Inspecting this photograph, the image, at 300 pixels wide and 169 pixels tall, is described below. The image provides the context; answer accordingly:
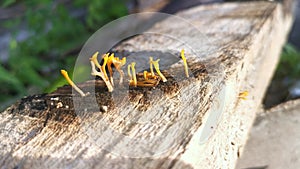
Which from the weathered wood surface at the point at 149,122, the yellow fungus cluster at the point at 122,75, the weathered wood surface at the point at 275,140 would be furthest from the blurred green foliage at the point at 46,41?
the yellow fungus cluster at the point at 122,75

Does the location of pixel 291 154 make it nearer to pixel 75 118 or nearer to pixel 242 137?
pixel 242 137

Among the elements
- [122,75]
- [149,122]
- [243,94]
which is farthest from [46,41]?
[149,122]

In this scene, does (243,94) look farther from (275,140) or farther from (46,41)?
(46,41)

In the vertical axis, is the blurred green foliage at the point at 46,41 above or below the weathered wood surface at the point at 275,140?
above

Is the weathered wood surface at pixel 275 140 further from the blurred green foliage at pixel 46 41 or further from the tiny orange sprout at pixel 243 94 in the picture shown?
the blurred green foliage at pixel 46 41

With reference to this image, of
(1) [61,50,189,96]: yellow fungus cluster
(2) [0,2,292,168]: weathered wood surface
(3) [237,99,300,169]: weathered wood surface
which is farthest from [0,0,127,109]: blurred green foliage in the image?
(1) [61,50,189,96]: yellow fungus cluster

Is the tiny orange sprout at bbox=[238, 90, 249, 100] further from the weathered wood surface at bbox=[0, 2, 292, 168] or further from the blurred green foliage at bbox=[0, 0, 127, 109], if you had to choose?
the blurred green foliage at bbox=[0, 0, 127, 109]

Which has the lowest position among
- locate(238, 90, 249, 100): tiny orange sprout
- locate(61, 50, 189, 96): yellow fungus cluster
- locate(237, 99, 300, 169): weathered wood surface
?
locate(237, 99, 300, 169): weathered wood surface
